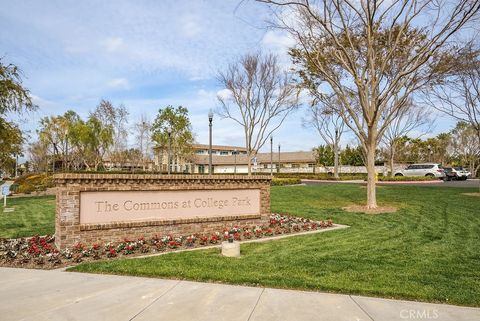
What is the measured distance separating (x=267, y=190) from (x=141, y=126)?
4127 cm

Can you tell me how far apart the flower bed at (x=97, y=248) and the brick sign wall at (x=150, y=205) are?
0.25 metres

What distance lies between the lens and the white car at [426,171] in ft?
130

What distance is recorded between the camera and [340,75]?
18266 mm

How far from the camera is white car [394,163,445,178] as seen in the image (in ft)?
130

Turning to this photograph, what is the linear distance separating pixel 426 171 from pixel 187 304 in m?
41.6

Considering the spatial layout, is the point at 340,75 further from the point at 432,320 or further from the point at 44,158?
the point at 44,158

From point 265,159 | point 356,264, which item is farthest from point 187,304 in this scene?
point 265,159

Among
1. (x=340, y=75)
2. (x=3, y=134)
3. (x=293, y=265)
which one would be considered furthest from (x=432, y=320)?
(x=3, y=134)

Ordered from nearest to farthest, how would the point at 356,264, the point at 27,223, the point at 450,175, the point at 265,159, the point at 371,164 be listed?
1. the point at 356,264
2. the point at 27,223
3. the point at 371,164
4. the point at 450,175
5. the point at 265,159

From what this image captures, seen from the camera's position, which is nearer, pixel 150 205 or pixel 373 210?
pixel 150 205

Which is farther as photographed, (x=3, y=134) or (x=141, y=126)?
(x=141, y=126)

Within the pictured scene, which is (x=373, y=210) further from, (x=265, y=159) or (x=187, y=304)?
(x=265, y=159)

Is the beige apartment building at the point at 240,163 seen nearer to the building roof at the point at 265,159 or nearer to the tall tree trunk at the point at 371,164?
the building roof at the point at 265,159

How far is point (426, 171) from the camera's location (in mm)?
40375
